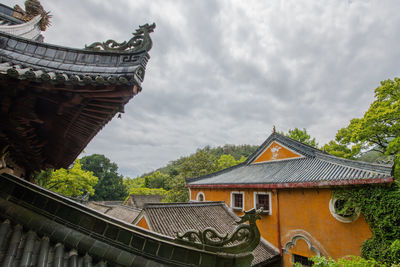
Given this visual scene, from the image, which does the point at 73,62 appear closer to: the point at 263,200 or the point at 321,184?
the point at 321,184

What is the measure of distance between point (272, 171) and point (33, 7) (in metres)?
13.3

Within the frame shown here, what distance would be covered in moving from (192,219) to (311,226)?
18.3 feet

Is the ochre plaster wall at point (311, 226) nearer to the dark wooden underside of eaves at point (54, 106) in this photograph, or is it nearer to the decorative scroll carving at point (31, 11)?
the dark wooden underside of eaves at point (54, 106)

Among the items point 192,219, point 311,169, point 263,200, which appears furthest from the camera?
point 263,200

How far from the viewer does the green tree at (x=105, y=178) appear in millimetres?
44112

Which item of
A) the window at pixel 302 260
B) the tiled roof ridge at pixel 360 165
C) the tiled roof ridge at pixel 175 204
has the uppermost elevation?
the tiled roof ridge at pixel 360 165

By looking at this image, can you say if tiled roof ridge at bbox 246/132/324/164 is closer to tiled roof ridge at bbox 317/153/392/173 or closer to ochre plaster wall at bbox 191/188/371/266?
tiled roof ridge at bbox 317/153/392/173

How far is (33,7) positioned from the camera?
19.8 feet

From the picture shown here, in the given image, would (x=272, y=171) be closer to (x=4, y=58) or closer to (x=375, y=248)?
(x=375, y=248)

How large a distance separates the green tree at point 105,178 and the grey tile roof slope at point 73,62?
48315 millimetres

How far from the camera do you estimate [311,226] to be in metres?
8.52

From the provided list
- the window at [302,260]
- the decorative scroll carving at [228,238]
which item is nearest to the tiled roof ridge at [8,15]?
the decorative scroll carving at [228,238]

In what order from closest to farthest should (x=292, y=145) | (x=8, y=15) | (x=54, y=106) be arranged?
(x=54, y=106) → (x=8, y=15) → (x=292, y=145)

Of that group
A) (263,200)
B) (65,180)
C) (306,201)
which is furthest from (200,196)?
(65,180)
